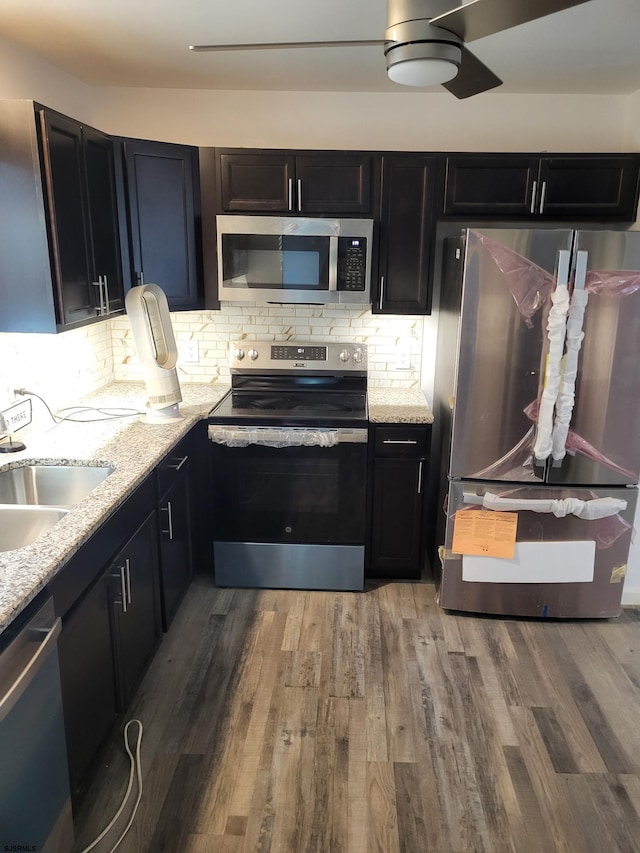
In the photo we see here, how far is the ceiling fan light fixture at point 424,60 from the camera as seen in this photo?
63.3 inches

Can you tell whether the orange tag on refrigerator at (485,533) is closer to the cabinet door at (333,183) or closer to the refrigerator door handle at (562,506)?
the refrigerator door handle at (562,506)

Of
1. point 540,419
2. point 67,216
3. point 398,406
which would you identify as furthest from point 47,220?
point 540,419

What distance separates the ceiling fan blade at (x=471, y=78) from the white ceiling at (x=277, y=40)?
1.49 feet

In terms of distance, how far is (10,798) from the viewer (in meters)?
1.37

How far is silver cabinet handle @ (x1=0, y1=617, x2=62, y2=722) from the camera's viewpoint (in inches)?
51.7

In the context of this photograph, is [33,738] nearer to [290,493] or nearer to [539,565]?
[290,493]

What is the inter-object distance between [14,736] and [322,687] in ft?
4.31

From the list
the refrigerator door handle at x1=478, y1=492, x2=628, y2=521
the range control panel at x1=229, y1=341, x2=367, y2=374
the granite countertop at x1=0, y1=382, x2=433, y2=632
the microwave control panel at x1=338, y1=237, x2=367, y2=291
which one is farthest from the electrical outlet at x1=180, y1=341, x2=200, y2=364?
the refrigerator door handle at x1=478, y1=492, x2=628, y2=521

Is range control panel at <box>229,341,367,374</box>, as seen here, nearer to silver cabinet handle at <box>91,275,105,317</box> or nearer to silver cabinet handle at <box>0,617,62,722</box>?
silver cabinet handle at <box>91,275,105,317</box>

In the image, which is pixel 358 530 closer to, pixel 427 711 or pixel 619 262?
pixel 427 711

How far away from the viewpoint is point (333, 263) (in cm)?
304

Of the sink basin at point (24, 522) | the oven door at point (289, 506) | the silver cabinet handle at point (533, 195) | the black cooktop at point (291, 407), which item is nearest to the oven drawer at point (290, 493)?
the oven door at point (289, 506)

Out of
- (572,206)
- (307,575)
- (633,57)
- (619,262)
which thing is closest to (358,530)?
(307,575)

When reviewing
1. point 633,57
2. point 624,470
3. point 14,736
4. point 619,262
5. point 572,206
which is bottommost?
point 14,736
